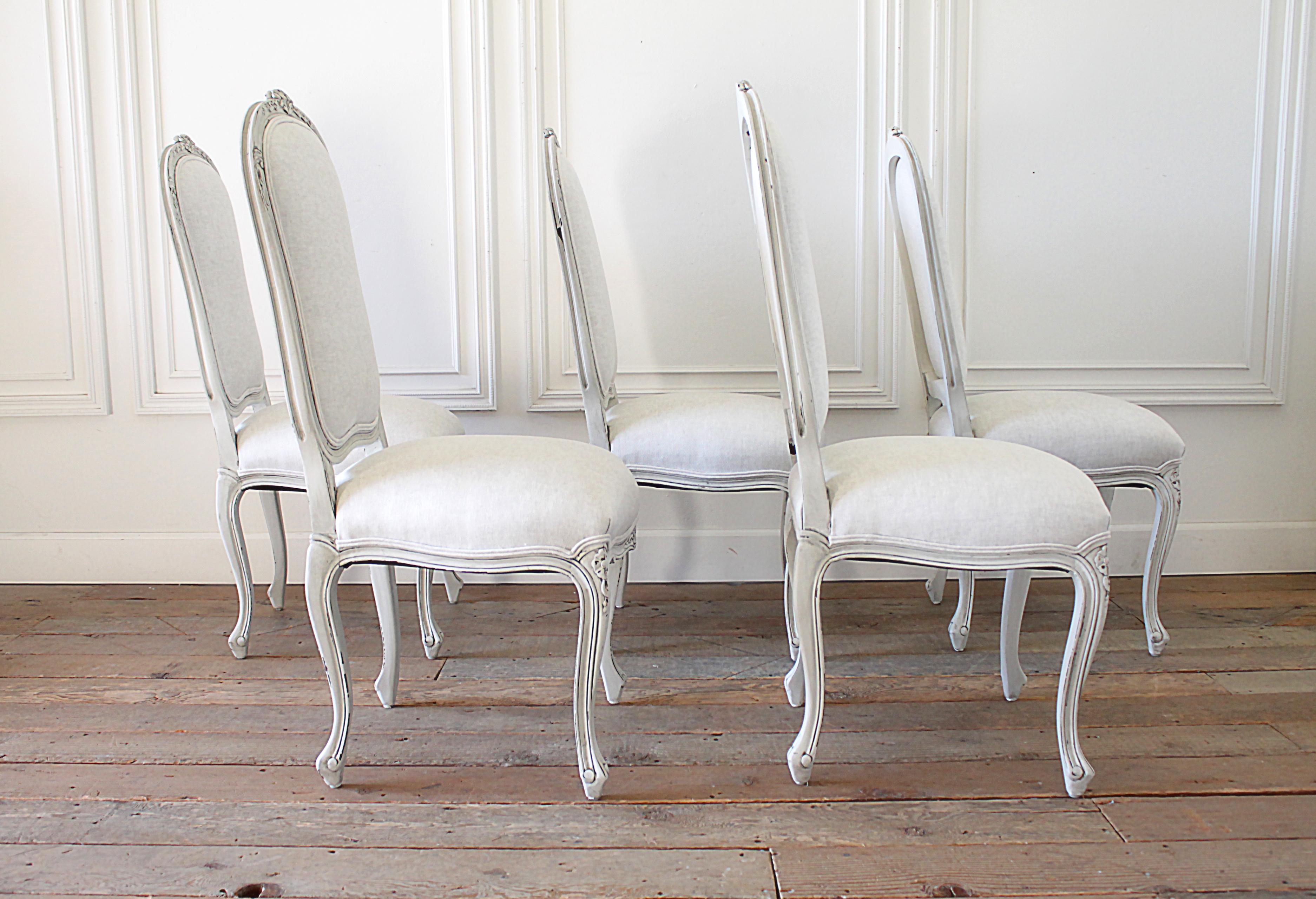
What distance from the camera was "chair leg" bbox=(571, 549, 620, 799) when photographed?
1.31 metres

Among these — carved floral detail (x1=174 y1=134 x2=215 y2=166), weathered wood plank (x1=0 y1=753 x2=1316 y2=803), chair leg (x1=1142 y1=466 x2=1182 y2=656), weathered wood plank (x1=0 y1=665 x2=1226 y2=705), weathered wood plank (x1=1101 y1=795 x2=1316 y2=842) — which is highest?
carved floral detail (x1=174 y1=134 x2=215 y2=166)

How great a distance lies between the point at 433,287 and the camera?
8.27 ft

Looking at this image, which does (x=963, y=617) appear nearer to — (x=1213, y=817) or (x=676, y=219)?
(x=1213, y=817)

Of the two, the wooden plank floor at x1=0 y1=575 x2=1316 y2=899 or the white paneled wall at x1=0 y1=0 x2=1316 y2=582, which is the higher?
the white paneled wall at x1=0 y1=0 x2=1316 y2=582

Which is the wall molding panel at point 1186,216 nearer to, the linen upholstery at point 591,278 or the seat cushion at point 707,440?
the seat cushion at point 707,440

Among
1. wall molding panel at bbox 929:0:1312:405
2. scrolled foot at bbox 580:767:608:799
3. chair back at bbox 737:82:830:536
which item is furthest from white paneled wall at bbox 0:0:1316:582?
scrolled foot at bbox 580:767:608:799

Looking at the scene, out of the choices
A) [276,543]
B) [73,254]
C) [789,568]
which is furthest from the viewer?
[73,254]

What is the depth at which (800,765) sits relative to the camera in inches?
55.3

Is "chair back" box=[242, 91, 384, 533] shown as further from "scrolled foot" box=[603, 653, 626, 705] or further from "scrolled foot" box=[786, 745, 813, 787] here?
"scrolled foot" box=[786, 745, 813, 787]

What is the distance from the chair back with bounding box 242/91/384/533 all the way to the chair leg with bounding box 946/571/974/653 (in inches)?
52.4

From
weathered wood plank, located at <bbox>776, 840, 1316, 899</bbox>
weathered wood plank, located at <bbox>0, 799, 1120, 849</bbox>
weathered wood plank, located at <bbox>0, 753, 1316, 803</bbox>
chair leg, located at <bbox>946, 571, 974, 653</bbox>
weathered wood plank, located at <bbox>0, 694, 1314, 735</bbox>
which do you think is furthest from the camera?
chair leg, located at <bbox>946, 571, 974, 653</bbox>

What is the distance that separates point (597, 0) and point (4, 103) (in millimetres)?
1644

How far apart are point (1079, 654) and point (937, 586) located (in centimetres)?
98

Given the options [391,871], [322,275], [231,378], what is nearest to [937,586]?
[391,871]
